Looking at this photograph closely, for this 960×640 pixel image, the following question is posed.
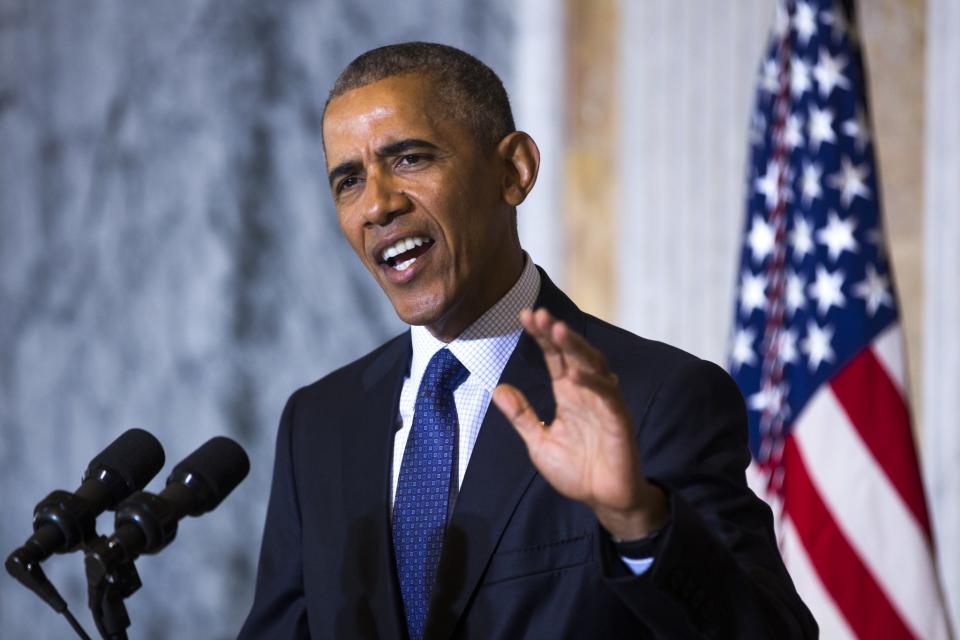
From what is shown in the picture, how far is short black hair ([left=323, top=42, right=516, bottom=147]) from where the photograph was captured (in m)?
1.81

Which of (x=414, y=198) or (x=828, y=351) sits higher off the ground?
(x=414, y=198)

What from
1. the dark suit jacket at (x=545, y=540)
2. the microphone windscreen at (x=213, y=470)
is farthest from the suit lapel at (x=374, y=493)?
the microphone windscreen at (x=213, y=470)

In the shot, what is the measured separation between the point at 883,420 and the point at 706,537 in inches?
68.3

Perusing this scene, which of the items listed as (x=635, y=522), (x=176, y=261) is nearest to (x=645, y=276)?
(x=176, y=261)

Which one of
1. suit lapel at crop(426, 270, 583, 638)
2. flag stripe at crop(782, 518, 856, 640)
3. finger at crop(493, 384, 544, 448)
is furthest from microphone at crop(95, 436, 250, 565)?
flag stripe at crop(782, 518, 856, 640)

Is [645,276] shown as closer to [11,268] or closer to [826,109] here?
[826,109]

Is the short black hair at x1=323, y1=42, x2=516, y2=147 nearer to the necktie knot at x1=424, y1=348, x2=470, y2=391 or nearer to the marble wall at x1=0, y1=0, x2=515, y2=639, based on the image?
the necktie knot at x1=424, y1=348, x2=470, y2=391

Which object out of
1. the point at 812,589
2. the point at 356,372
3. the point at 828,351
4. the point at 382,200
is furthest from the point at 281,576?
the point at 828,351

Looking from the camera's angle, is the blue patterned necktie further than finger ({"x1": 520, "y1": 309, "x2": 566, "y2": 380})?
Yes

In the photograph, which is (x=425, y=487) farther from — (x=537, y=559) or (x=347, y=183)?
(x=347, y=183)

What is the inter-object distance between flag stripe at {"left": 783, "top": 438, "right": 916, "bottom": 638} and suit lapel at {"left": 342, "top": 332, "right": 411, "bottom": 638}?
1381mm

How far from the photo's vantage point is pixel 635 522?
1330 mm

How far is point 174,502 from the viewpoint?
1.49 meters

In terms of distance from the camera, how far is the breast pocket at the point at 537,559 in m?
1.57
